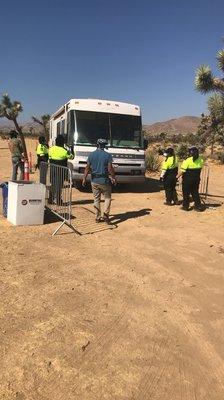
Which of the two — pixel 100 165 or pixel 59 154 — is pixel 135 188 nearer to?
pixel 59 154

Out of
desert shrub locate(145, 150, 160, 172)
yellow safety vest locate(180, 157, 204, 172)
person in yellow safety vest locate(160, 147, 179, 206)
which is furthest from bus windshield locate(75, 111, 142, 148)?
desert shrub locate(145, 150, 160, 172)

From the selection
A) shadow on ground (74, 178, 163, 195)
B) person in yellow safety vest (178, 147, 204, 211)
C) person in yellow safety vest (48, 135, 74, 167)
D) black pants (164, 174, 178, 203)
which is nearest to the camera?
person in yellow safety vest (48, 135, 74, 167)

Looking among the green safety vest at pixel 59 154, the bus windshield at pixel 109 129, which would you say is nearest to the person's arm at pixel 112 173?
the green safety vest at pixel 59 154

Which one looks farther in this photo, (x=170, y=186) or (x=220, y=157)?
(x=220, y=157)

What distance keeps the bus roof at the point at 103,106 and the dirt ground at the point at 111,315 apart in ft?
19.9

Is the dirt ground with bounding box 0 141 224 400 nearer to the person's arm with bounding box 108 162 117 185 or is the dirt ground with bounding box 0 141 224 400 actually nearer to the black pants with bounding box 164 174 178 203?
the person's arm with bounding box 108 162 117 185

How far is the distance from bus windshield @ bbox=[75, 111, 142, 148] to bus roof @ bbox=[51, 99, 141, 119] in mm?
124

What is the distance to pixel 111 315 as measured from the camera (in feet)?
17.1

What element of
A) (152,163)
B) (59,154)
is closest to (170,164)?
(59,154)

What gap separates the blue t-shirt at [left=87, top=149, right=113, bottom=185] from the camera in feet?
32.1

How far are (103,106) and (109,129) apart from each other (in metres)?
0.76

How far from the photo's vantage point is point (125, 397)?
3.72 metres

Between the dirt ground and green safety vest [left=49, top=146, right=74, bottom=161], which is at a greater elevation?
green safety vest [left=49, top=146, right=74, bottom=161]

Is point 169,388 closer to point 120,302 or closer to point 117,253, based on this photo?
point 120,302
